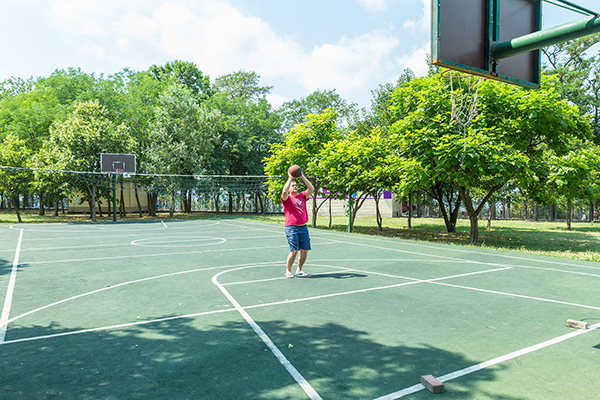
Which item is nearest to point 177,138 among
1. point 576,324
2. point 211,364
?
point 211,364

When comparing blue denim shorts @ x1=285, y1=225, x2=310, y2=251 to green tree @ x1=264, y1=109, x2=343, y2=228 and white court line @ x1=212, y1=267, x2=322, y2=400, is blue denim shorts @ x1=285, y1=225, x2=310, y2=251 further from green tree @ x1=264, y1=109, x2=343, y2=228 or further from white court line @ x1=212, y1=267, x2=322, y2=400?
green tree @ x1=264, y1=109, x2=343, y2=228

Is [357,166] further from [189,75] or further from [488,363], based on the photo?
[189,75]

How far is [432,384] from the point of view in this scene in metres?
3.09

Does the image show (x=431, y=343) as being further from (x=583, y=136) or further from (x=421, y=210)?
(x=421, y=210)

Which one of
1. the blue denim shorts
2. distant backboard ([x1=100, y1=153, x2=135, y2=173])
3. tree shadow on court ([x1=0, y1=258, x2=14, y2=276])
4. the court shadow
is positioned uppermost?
distant backboard ([x1=100, y1=153, x2=135, y2=173])

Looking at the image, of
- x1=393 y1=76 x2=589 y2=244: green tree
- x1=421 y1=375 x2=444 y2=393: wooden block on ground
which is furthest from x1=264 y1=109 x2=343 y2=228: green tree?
x1=421 y1=375 x2=444 y2=393: wooden block on ground

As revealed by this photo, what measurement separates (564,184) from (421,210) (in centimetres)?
3145

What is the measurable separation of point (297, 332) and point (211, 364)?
1157 mm

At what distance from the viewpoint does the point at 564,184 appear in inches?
539

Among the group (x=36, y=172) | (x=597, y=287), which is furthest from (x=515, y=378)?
(x=36, y=172)

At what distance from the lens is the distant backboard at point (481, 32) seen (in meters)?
4.14

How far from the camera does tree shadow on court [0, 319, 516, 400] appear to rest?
3143mm

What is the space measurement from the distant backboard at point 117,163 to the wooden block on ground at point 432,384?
1123 inches

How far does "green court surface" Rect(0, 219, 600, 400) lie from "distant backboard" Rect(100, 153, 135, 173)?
2052 cm
